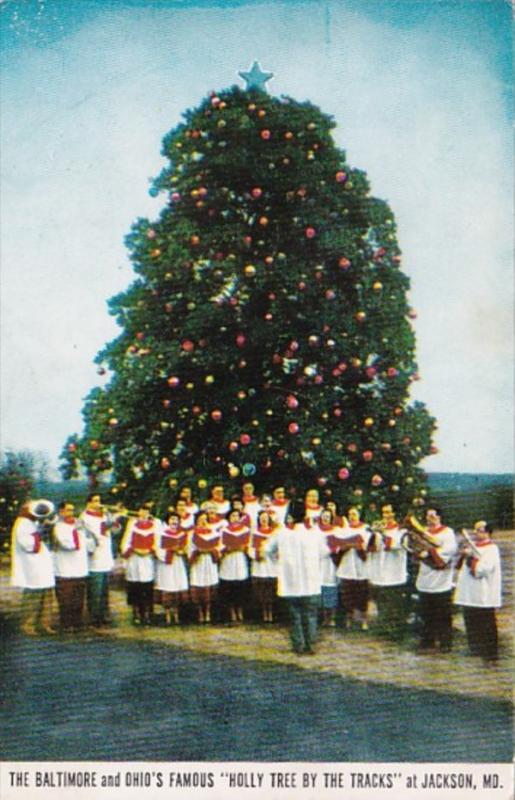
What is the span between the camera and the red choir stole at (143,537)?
3.82 metres

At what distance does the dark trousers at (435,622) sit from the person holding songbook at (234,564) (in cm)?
78

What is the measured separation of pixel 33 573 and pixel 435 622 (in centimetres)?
177

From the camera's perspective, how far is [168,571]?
152 inches

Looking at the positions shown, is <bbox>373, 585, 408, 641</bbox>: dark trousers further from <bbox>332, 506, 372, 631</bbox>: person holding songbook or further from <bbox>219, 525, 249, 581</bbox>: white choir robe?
<bbox>219, 525, 249, 581</bbox>: white choir robe

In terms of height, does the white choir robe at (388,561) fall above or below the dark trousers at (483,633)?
Answer: above

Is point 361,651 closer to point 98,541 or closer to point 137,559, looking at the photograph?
point 137,559

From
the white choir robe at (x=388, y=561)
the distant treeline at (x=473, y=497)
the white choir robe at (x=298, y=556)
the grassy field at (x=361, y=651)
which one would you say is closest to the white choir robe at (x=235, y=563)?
the white choir robe at (x=298, y=556)

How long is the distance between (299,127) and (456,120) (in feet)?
2.25

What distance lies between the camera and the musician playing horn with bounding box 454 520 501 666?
12.0 feet

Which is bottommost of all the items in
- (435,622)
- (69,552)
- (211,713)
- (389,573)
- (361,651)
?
(211,713)

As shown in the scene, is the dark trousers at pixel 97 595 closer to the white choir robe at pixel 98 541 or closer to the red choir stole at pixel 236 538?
the white choir robe at pixel 98 541

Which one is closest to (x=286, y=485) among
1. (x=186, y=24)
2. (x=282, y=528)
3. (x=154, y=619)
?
(x=282, y=528)

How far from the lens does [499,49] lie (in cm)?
377

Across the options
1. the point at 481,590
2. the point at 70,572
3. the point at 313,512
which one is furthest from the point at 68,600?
the point at 481,590
